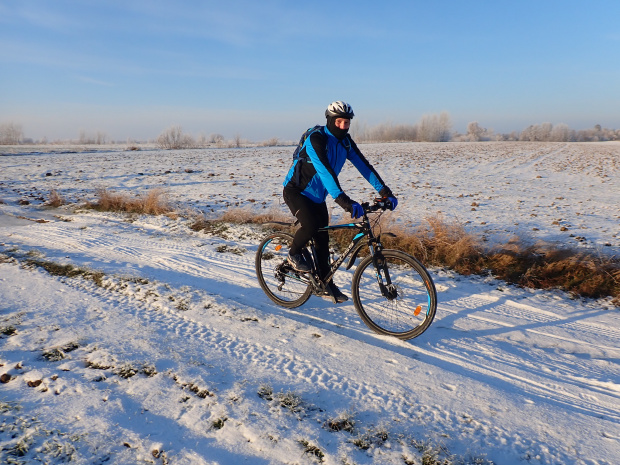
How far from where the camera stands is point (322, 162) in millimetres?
4141

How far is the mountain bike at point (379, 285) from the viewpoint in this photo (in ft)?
13.4

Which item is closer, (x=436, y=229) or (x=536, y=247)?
(x=536, y=247)

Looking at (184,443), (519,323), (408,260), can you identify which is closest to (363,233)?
(408,260)

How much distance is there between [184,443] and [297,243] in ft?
8.66

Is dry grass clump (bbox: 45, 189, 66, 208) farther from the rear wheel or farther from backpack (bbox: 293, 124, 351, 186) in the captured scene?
backpack (bbox: 293, 124, 351, 186)

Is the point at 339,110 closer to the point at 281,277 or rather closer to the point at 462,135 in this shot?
the point at 281,277

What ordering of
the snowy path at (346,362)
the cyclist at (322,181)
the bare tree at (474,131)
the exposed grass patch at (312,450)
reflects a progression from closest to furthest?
the exposed grass patch at (312,450)
the snowy path at (346,362)
the cyclist at (322,181)
the bare tree at (474,131)

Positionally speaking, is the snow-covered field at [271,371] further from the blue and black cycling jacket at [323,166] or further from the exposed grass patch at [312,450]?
the blue and black cycling jacket at [323,166]

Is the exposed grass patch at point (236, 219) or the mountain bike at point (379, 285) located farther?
the exposed grass patch at point (236, 219)

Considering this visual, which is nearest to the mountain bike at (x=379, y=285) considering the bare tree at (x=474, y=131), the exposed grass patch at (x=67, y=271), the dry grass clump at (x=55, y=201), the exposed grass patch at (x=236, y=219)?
the exposed grass patch at (x=67, y=271)

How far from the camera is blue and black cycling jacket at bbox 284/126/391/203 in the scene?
4.14m

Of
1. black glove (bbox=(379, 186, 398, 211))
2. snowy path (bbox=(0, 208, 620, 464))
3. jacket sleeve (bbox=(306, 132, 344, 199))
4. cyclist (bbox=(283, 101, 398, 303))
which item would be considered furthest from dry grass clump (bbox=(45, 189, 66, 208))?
black glove (bbox=(379, 186, 398, 211))

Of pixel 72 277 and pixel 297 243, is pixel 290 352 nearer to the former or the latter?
pixel 297 243

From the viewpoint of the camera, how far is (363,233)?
432 centimetres
